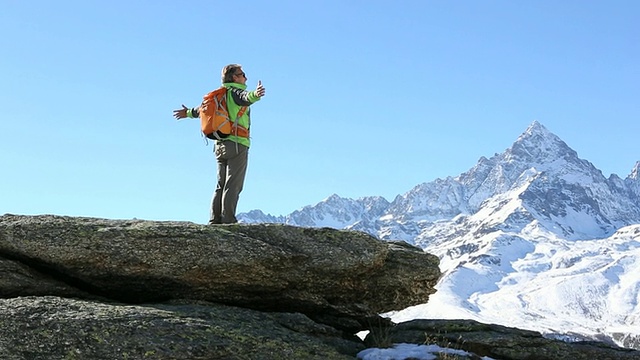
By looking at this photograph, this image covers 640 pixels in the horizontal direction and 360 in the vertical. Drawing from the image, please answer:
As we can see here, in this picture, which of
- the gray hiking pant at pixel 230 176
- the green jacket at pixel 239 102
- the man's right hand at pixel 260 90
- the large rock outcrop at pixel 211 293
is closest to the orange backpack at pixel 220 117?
the green jacket at pixel 239 102

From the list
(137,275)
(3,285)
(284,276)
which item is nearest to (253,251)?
(284,276)

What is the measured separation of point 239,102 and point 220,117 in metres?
0.80

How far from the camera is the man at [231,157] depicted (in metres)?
18.8

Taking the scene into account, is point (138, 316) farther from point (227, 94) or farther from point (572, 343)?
point (572, 343)

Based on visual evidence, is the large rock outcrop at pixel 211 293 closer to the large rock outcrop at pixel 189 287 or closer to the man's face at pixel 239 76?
the large rock outcrop at pixel 189 287

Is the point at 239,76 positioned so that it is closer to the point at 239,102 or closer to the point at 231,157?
the point at 239,102

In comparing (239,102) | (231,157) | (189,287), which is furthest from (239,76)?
(189,287)

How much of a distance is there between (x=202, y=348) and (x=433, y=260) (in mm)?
6530

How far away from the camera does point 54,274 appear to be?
667 inches

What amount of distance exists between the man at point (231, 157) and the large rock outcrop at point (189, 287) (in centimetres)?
179

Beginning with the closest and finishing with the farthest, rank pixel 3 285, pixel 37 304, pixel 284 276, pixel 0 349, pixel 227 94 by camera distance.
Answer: pixel 0 349 → pixel 37 304 → pixel 3 285 → pixel 284 276 → pixel 227 94

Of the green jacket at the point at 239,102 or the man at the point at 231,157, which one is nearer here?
the green jacket at the point at 239,102

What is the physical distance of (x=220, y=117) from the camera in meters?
18.8

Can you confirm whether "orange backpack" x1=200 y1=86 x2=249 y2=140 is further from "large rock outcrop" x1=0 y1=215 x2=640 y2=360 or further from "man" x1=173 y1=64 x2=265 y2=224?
"large rock outcrop" x1=0 y1=215 x2=640 y2=360
